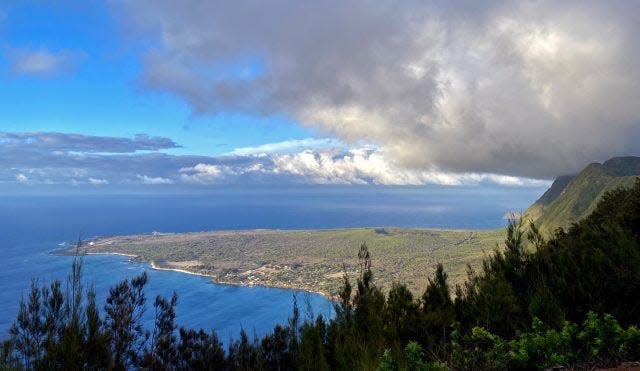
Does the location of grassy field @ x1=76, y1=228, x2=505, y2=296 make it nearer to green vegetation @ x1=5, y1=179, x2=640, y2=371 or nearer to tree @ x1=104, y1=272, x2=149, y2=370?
green vegetation @ x1=5, y1=179, x2=640, y2=371

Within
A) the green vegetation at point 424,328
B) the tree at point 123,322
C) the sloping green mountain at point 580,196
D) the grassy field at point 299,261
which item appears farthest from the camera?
the sloping green mountain at point 580,196

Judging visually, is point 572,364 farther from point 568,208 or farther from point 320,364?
point 568,208

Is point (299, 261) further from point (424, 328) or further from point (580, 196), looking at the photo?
point (424, 328)

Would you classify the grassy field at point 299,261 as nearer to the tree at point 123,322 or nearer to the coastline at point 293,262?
the coastline at point 293,262

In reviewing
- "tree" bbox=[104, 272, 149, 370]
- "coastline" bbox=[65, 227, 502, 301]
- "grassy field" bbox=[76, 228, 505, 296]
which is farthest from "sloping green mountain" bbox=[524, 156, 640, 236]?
"tree" bbox=[104, 272, 149, 370]

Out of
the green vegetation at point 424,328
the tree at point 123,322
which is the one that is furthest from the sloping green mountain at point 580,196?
the tree at point 123,322

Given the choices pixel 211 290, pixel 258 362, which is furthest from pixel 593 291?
pixel 211 290

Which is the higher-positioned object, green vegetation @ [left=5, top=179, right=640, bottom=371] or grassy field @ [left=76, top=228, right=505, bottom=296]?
green vegetation @ [left=5, top=179, right=640, bottom=371]

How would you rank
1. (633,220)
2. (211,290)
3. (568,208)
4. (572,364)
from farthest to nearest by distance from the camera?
(568,208) < (211,290) < (633,220) < (572,364)
